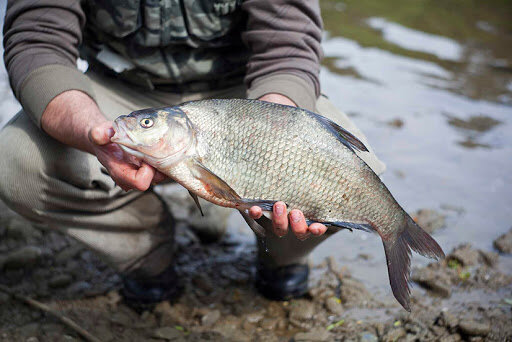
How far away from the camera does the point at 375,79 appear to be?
5.77 metres

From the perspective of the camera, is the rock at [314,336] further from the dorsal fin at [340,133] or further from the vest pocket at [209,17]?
the vest pocket at [209,17]

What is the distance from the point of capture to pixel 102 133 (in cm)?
192

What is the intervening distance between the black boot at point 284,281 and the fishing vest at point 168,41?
103 centimetres

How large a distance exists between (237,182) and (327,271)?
1.28 meters

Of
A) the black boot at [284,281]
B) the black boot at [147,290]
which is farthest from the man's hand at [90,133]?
the black boot at [284,281]

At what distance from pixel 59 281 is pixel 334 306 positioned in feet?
4.83

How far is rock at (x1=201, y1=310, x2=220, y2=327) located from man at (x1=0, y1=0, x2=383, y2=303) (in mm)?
285

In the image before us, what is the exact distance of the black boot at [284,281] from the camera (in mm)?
2703

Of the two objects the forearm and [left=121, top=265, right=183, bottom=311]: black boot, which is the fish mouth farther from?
[left=121, top=265, right=183, bottom=311]: black boot

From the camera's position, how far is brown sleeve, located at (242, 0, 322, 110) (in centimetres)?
250

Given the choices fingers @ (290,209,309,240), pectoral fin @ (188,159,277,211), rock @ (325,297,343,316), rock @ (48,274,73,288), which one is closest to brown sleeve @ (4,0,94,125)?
pectoral fin @ (188,159,277,211)

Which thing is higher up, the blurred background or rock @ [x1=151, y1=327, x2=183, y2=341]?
rock @ [x1=151, y1=327, x2=183, y2=341]

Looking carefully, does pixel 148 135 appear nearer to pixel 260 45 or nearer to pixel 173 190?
pixel 260 45

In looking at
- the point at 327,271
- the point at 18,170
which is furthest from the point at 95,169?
the point at 327,271
